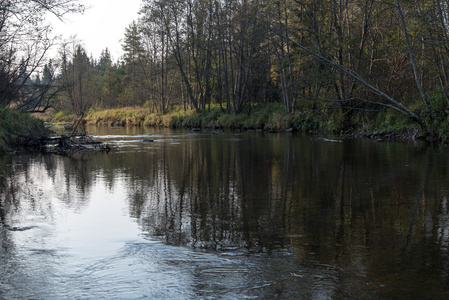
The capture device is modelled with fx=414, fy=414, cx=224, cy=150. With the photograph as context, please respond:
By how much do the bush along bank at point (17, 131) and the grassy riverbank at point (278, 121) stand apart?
16.8m

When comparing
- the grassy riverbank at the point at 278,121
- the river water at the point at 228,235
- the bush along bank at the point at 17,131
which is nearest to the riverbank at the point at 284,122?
the grassy riverbank at the point at 278,121

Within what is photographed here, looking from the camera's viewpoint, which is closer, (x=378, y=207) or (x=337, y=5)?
(x=378, y=207)

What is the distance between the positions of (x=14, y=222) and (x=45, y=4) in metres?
6.20

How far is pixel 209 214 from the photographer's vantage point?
21.7ft

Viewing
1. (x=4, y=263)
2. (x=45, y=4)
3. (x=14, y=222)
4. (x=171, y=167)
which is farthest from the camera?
(x=171, y=167)

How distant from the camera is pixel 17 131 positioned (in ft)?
65.7

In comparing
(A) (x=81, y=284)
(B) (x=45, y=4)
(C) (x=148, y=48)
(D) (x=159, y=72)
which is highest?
(C) (x=148, y=48)

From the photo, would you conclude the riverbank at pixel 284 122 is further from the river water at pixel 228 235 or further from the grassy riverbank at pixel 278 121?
the river water at pixel 228 235

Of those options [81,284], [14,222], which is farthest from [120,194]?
[81,284]

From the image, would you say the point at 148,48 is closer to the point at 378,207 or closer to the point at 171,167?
the point at 171,167

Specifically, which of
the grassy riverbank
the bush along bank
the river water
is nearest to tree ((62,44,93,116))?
the grassy riverbank

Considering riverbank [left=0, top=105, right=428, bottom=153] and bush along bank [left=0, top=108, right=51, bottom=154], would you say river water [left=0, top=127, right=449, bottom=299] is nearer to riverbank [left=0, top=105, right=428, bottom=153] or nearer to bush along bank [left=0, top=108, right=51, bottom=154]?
bush along bank [left=0, top=108, right=51, bottom=154]

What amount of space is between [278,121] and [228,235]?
26771 mm

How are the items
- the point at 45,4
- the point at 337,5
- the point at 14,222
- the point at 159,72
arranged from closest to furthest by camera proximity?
the point at 14,222 → the point at 45,4 → the point at 337,5 → the point at 159,72
